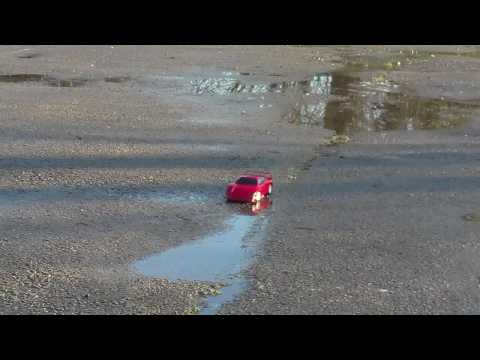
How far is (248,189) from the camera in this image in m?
13.3

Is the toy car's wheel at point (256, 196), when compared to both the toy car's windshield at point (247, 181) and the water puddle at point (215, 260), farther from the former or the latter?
the water puddle at point (215, 260)

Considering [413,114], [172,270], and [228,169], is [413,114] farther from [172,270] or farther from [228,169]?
[172,270]

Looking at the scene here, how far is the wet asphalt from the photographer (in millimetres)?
9445

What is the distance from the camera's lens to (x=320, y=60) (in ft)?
118

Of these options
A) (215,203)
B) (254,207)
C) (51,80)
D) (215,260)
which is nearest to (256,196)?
(254,207)

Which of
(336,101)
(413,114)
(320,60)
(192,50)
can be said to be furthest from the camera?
(192,50)

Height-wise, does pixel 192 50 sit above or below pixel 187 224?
above

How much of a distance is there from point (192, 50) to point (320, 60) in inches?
356

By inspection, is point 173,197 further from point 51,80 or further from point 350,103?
point 51,80

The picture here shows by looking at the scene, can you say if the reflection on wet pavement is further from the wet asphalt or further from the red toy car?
the red toy car

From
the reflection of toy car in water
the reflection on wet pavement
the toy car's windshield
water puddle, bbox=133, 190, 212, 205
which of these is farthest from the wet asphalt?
the toy car's windshield

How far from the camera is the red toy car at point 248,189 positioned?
523 inches

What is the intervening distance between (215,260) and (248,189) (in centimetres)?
286

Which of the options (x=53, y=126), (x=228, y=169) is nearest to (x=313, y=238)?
(x=228, y=169)
